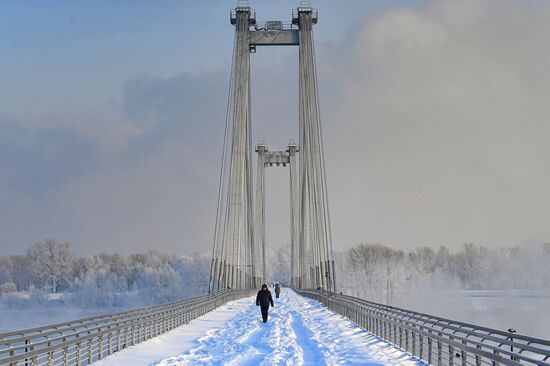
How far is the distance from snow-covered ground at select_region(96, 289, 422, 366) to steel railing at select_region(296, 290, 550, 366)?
1.60 ft

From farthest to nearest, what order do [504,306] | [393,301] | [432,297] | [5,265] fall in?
1. [5,265]
2. [432,297]
3. [393,301]
4. [504,306]

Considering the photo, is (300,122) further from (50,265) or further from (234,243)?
(50,265)

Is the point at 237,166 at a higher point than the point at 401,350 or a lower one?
higher

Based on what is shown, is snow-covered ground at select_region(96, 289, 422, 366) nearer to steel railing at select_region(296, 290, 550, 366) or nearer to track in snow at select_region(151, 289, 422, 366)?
track in snow at select_region(151, 289, 422, 366)

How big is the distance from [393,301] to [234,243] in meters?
64.6

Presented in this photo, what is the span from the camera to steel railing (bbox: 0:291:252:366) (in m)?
13.6

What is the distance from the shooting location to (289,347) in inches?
757

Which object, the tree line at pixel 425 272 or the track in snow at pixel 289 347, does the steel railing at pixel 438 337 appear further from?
the tree line at pixel 425 272

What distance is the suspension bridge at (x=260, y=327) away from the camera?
50.2ft

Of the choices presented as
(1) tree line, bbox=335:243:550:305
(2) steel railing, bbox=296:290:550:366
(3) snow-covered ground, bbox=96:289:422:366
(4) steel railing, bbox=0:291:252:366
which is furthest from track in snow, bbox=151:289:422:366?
(1) tree line, bbox=335:243:550:305

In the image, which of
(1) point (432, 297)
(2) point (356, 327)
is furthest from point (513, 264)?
(2) point (356, 327)

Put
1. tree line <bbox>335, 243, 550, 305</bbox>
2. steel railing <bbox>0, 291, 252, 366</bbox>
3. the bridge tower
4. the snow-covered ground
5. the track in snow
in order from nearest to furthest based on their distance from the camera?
steel railing <bbox>0, 291, 252, 366</bbox> → the track in snow → the snow-covered ground → the bridge tower → tree line <bbox>335, 243, 550, 305</bbox>

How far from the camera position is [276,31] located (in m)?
69.8

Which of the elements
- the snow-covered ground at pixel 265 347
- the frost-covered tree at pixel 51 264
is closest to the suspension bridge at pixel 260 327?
the snow-covered ground at pixel 265 347
